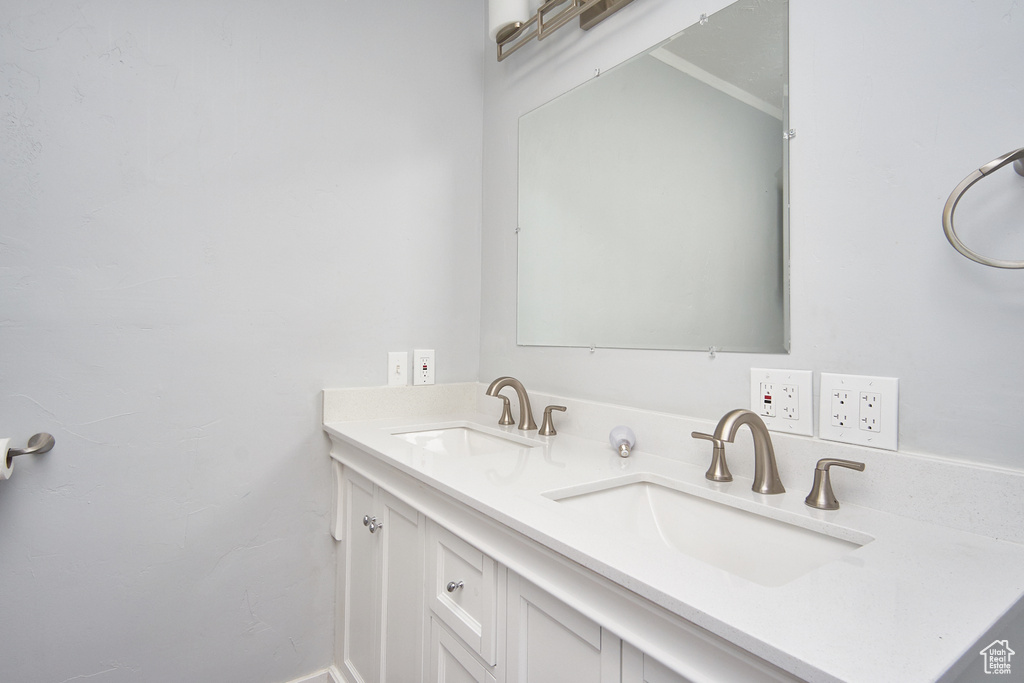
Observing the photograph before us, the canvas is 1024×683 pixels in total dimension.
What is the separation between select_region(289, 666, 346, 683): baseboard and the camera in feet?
4.73

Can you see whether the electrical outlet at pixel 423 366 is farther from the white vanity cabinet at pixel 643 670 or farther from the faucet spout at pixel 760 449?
the white vanity cabinet at pixel 643 670

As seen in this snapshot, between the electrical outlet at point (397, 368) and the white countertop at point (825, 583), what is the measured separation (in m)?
0.69

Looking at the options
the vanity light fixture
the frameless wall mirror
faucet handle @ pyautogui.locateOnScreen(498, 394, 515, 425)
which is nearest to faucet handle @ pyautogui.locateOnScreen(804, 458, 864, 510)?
the frameless wall mirror

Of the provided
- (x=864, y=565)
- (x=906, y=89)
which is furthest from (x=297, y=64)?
(x=864, y=565)

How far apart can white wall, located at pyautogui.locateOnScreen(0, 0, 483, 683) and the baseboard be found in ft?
0.07

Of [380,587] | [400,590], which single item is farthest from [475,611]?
[380,587]

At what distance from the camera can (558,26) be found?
1.36 m

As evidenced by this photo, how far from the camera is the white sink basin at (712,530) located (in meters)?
0.73

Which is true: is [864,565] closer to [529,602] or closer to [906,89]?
[529,602]

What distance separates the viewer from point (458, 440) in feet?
4.97

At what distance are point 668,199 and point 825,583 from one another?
842 mm

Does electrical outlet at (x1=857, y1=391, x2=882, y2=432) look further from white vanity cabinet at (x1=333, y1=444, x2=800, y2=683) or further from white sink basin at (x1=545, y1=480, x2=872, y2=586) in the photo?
white vanity cabinet at (x1=333, y1=444, x2=800, y2=683)

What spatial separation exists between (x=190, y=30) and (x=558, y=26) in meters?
0.94

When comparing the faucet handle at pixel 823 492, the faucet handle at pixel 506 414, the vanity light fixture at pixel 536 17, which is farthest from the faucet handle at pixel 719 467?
the vanity light fixture at pixel 536 17
